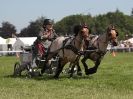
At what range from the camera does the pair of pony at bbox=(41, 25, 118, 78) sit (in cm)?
1783

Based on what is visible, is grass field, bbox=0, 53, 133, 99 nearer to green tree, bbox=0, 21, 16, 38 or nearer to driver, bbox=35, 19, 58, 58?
driver, bbox=35, 19, 58, 58

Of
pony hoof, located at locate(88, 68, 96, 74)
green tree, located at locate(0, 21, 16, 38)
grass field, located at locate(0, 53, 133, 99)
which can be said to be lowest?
grass field, located at locate(0, 53, 133, 99)

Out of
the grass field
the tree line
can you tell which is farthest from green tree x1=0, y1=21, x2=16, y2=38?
the grass field

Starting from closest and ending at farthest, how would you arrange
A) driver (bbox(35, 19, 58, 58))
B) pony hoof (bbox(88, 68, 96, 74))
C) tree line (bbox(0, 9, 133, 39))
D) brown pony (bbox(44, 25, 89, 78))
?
brown pony (bbox(44, 25, 89, 78)), pony hoof (bbox(88, 68, 96, 74)), driver (bbox(35, 19, 58, 58)), tree line (bbox(0, 9, 133, 39))

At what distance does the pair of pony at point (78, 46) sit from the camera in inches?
702

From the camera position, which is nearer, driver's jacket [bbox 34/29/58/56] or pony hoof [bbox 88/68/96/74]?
pony hoof [bbox 88/68/96/74]

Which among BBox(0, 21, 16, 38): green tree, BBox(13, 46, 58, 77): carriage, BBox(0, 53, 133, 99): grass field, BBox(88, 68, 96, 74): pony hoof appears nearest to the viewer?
BBox(0, 53, 133, 99): grass field

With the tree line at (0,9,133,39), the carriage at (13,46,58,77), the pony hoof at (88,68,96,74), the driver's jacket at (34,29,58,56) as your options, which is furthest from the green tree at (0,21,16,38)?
the pony hoof at (88,68,96,74)

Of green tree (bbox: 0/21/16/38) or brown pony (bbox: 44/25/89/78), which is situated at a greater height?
green tree (bbox: 0/21/16/38)

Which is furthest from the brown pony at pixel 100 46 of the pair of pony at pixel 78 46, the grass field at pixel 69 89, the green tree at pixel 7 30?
the green tree at pixel 7 30

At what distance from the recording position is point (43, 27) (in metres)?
19.0

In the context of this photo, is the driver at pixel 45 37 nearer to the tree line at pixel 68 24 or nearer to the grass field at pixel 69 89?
the grass field at pixel 69 89

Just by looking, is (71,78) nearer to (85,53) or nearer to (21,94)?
(85,53)

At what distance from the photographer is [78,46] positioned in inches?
707
